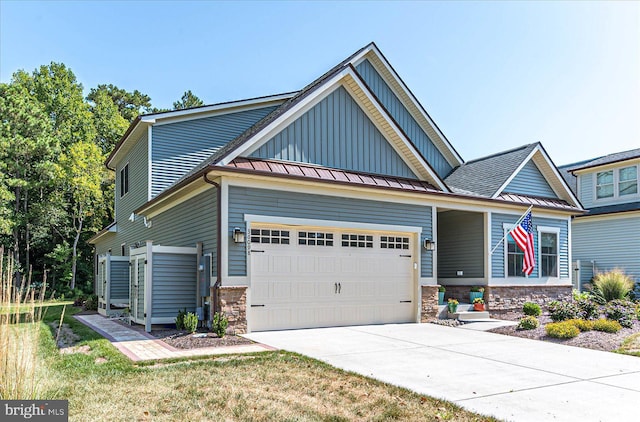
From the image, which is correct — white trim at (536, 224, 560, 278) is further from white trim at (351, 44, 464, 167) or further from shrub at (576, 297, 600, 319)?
white trim at (351, 44, 464, 167)

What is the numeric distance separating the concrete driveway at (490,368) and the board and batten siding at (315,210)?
2.31 meters

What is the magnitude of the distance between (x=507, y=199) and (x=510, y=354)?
8.34m

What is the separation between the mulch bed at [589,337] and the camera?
10.0 meters

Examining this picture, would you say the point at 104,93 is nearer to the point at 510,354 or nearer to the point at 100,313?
the point at 100,313

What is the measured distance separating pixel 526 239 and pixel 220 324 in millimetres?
9176

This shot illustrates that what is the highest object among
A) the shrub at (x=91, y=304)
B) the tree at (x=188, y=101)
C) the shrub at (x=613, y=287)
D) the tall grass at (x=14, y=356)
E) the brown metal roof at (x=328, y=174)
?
the tree at (x=188, y=101)

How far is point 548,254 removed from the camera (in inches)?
682

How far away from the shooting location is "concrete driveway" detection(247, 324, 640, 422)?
18.9ft

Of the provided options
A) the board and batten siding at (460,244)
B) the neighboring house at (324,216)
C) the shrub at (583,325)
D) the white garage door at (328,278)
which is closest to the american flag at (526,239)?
the neighboring house at (324,216)

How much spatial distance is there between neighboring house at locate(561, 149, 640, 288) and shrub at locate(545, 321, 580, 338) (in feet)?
37.1

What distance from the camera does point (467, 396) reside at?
6.10 meters

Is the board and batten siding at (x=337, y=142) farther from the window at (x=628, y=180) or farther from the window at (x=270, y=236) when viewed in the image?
the window at (x=628, y=180)

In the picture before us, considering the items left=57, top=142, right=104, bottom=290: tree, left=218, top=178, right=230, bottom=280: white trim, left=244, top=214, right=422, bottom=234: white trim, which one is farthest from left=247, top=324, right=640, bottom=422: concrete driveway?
left=57, top=142, right=104, bottom=290: tree

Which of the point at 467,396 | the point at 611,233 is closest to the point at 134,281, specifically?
the point at 467,396
